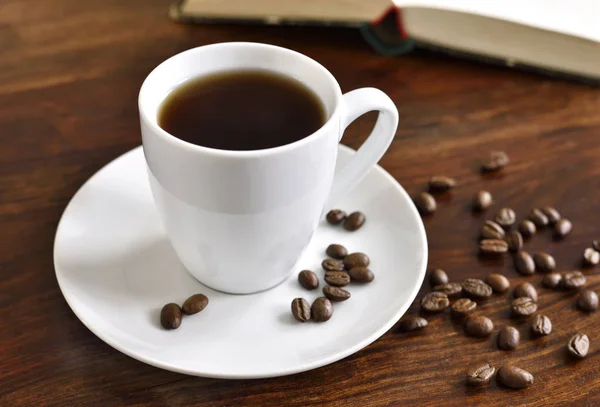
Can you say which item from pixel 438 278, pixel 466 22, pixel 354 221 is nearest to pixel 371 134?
pixel 354 221

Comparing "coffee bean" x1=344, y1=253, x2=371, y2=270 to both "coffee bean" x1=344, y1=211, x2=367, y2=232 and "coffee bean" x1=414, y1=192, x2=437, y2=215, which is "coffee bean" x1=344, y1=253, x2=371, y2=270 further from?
"coffee bean" x1=414, y1=192, x2=437, y2=215

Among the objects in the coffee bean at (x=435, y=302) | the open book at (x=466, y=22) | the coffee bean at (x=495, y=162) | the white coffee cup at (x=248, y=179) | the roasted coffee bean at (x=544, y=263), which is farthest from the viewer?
the open book at (x=466, y=22)

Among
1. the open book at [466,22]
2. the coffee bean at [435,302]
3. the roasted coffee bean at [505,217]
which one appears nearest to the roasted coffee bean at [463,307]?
the coffee bean at [435,302]

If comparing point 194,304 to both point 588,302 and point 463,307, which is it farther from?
point 588,302

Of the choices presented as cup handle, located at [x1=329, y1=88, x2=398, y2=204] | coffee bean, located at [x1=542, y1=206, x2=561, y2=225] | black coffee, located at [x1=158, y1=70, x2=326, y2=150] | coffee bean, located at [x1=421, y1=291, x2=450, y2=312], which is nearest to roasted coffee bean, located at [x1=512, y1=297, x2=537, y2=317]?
coffee bean, located at [x1=421, y1=291, x2=450, y2=312]

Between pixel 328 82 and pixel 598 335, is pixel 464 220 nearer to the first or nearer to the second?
pixel 598 335

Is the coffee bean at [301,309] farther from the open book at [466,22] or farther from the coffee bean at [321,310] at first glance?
the open book at [466,22]
